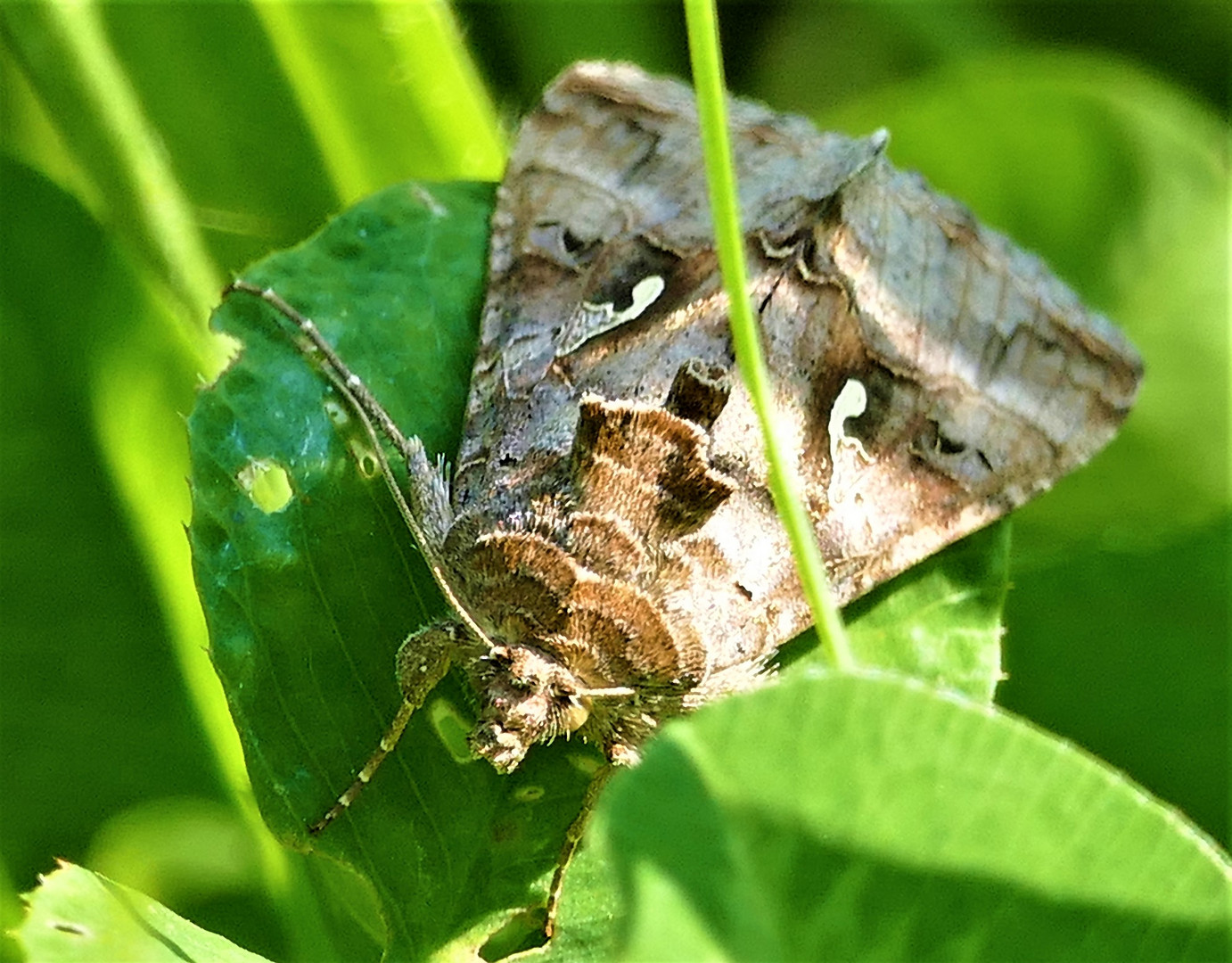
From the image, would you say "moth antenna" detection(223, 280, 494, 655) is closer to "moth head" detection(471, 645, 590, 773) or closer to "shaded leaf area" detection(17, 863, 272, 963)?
"moth head" detection(471, 645, 590, 773)

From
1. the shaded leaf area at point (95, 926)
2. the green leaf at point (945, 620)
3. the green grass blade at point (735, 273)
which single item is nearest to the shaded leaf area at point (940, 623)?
the green leaf at point (945, 620)

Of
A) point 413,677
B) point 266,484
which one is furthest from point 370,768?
point 266,484

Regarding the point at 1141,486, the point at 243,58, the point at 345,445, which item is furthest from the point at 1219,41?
the point at 345,445

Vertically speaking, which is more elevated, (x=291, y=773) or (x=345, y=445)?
(x=345, y=445)

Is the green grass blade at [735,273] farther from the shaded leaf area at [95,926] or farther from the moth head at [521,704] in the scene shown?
the shaded leaf area at [95,926]

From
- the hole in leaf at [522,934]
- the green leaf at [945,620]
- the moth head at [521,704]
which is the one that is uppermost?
the moth head at [521,704]

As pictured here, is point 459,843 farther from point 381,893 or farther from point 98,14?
point 98,14

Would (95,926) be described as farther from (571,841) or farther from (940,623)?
(940,623)
